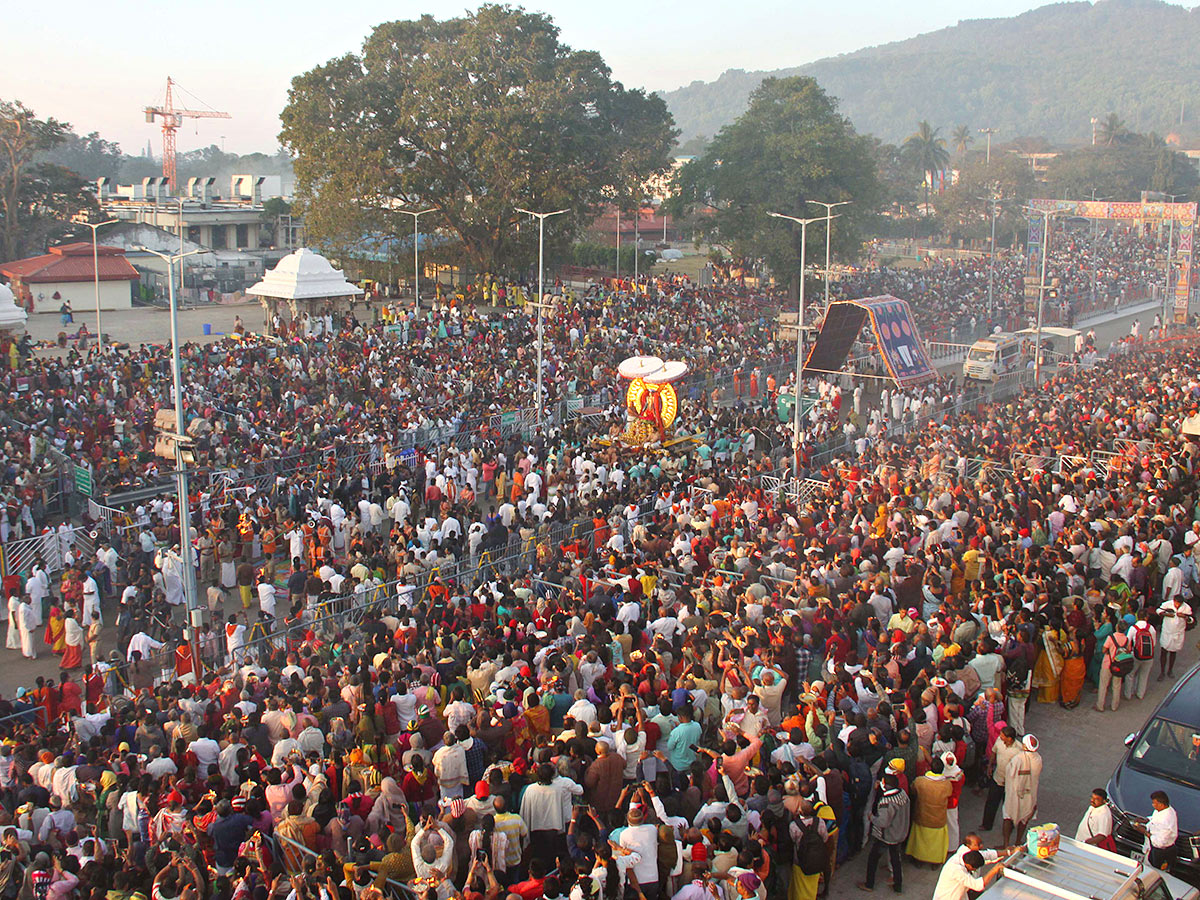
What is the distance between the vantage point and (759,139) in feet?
174

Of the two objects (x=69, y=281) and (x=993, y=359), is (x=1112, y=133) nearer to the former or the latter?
(x=993, y=359)

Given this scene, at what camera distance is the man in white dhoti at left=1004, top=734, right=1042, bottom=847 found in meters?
10.0

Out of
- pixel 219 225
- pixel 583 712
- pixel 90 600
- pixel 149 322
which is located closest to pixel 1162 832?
pixel 583 712

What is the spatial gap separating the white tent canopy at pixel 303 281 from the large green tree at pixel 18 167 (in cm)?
2147

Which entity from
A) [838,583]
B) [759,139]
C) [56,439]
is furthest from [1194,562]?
[759,139]

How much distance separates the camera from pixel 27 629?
1700cm

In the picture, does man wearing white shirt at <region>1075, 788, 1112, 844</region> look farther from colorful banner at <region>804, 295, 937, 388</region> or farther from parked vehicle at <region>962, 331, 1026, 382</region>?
parked vehicle at <region>962, 331, 1026, 382</region>

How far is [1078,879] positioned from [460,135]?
3931 centimetres

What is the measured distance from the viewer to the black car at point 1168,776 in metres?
9.38

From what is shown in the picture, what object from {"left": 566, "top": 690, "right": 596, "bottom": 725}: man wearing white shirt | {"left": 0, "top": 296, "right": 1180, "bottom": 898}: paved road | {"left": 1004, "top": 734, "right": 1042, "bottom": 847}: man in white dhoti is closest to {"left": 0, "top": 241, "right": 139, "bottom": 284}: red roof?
{"left": 0, "top": 296, "right": 1180, "bottom": 898}: paved road

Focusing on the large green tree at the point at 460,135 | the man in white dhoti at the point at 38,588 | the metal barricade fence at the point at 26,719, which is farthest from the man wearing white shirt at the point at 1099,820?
the large green tree at the point at 460,135

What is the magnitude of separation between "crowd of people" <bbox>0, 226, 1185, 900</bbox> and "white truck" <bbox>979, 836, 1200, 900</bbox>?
0.66 feet

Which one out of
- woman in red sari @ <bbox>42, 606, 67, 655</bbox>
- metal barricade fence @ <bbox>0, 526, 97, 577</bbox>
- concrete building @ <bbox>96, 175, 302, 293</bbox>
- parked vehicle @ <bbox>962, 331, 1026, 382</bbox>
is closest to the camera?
woman in red sari @ <bbox>42, 606, 67, 655</bbox>

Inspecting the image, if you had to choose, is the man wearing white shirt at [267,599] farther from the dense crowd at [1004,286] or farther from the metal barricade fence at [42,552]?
the dense crowd at [1004,286]
